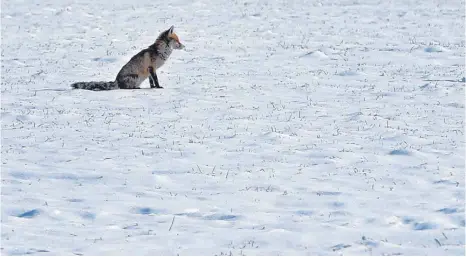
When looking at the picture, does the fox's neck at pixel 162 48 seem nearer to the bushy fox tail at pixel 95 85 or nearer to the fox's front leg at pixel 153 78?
the fox's front leg at pixel 153 78

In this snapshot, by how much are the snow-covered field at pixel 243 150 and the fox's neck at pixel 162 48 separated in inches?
34.1

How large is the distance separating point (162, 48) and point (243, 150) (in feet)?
22.2

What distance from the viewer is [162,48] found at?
A: 18047mm

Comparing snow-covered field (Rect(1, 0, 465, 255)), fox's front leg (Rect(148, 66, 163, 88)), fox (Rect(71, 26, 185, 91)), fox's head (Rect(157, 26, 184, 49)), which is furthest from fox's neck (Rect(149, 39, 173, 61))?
snow-covered field (Rect(1, 0, 465, 255))

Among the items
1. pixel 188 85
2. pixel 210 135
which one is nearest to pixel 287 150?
pixel 210 135

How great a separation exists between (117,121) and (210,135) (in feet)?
7.32

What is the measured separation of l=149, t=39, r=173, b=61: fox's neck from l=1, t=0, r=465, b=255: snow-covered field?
34.1 inches

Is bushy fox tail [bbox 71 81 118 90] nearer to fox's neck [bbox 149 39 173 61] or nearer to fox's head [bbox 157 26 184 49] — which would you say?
fox's neck [bbox 149 39 173 61]

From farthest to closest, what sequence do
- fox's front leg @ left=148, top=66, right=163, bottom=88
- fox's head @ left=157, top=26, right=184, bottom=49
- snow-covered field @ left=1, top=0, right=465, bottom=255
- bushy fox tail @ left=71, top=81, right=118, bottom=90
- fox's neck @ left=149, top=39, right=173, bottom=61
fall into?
fox's head @ left=157, top=26, right=184, bottom=49
fox's neck @ left=149, top=39, right=173, bottom=61
fox's front leg @ left=148, top=66, right=163, bottom=88
bushy fox tail @ left=71, top=81, right=118, bottom=90
snow-covered field @ left=1, top=0, right=465, bottom=255

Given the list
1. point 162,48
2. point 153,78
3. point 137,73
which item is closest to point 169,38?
point 162,48

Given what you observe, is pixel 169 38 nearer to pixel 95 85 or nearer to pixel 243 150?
pixel 95 85

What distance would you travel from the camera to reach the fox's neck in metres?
18.0

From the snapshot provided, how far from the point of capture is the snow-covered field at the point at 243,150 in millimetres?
8078

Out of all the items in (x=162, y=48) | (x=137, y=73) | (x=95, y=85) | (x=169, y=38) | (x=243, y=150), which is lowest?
(x=95, y=85)
